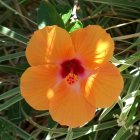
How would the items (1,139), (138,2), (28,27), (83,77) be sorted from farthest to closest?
(28,27), (138,2), (1,139), (83,77)

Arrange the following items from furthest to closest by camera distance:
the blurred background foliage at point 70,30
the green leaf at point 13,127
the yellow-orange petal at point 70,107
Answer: the green leaf at point 13,127
the blurred background foliage at point 70,30
the yellow-orange petal at point 70,107

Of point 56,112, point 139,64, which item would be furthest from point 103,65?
point 139,64

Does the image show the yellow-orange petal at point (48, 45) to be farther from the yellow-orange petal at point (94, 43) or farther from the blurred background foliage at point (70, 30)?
the blurred background foliage at point (70, 30)

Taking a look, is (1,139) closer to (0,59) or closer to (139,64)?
(0,59)

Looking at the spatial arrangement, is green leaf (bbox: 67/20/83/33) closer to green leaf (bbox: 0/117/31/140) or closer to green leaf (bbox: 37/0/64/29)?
green leaf (bbox: 37/0/64/29)

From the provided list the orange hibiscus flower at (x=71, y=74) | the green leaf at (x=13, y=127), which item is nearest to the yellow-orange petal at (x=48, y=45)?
the orange hibiscus flower at (x=71, y=74)

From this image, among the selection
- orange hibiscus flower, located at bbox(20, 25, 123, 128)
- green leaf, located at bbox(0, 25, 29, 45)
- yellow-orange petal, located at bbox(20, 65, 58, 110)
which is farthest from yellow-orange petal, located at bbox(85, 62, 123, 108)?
green leaf, located at bbox(0, 25, 29, 45)
